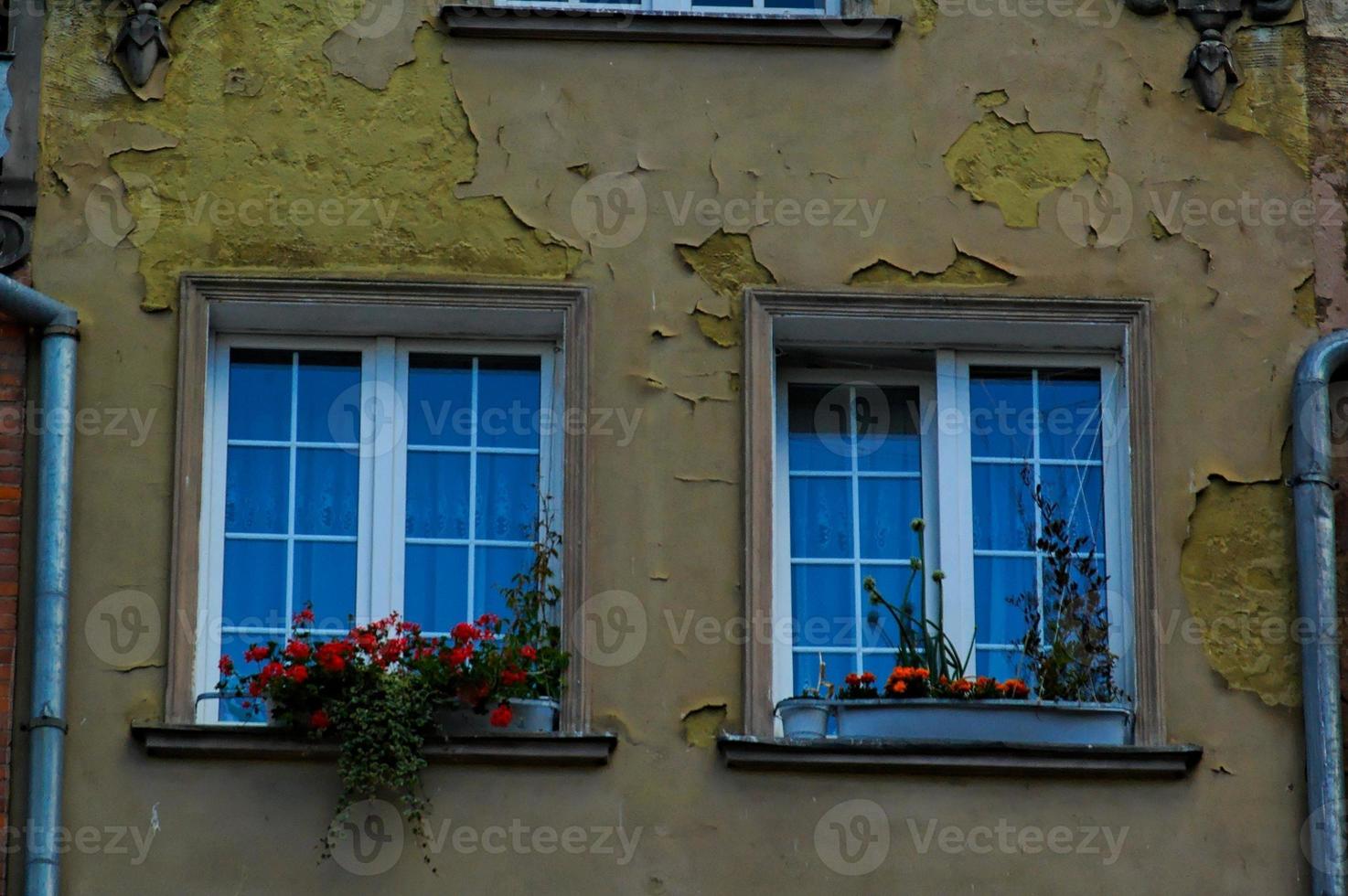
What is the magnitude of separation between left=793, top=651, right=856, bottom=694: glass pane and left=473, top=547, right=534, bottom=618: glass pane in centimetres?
115

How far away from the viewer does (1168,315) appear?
10586 mm

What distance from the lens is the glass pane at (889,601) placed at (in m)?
10.4

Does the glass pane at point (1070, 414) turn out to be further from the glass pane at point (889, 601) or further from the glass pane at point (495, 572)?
the glass pane at point (495, 572)

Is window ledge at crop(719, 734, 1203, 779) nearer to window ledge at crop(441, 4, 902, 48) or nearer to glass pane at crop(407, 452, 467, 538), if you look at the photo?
glass pane at crop(407, 452, 467, 538)

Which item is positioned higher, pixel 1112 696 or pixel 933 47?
pixel 933 47

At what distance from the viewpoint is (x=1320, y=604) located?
10.1 m

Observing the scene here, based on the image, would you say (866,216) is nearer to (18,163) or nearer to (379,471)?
(379,471)

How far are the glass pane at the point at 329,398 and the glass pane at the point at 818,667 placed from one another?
2.01m

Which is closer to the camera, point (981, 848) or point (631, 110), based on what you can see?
point (981, 848)

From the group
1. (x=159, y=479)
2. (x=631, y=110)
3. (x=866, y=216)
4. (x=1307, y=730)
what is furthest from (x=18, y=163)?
(x=1307, y=730)

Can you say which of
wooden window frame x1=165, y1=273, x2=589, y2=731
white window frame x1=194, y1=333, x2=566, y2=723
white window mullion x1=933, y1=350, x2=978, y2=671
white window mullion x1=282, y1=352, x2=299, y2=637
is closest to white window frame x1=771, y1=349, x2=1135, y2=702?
white window mullion x1=933, y1=350, x2=978, y2=671

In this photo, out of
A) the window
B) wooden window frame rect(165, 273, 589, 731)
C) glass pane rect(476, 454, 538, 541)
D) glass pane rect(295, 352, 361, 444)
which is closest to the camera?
wooden window frame rect(165, 273, 589, 731)

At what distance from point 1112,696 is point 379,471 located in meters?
3.05

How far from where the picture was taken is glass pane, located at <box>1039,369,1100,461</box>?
1073 centimetres
